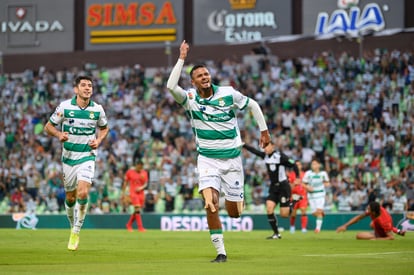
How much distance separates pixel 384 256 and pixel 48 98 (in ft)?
111

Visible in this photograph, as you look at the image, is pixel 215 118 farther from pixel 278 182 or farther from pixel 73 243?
pixel 278 182

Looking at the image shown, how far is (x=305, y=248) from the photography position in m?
19.5

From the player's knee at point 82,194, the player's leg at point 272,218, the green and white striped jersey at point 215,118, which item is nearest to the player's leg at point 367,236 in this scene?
the player's leg at point 272,218

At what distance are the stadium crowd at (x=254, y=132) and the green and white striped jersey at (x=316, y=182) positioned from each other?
2.38 meters

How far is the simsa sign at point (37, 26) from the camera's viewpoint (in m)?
51.3

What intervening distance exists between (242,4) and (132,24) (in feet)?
19.5

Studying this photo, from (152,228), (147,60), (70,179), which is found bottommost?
(152,228)

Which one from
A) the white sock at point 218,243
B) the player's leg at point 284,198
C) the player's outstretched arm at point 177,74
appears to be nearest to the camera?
the player's outstretched arm at point 177,74

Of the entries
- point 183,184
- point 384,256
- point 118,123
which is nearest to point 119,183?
point 183,184

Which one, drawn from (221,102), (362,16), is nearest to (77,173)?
(221,102)

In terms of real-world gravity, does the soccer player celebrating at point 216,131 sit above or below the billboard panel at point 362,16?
below

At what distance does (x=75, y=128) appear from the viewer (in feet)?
60.5

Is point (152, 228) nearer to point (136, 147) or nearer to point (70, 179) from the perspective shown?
point (136, 147)

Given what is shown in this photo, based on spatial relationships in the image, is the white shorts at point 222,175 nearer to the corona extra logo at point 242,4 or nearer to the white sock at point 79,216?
the white sock at point 79,216
